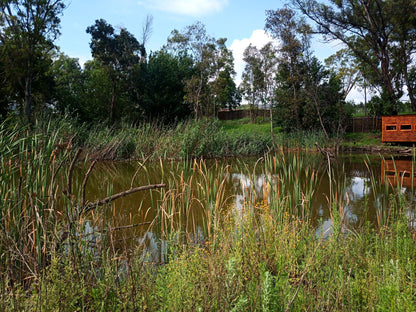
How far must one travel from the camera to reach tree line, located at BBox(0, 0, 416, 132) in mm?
16234

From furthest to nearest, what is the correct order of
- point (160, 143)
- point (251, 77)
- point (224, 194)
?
point (251, 77), point (160, 143), point (224, 194)

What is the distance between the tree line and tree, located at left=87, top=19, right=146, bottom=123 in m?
0.07

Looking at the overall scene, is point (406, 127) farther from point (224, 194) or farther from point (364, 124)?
point (224, 194)

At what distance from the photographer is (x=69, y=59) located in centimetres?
4041

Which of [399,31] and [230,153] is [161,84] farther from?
[399,31]

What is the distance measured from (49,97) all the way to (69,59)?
22.8 m

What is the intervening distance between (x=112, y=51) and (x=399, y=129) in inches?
764

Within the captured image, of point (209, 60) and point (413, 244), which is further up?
point (209, 60)

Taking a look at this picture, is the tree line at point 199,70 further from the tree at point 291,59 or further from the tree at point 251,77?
the tree at point 251,77

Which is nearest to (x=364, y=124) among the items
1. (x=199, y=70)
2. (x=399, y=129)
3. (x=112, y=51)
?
(x=399, y=129)

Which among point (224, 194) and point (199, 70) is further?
point (199, 70)

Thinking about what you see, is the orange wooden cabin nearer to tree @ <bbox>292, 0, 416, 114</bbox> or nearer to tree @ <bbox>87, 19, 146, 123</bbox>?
tree @ <bbox>292, 0, 416, 114</bbox>

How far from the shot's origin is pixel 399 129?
57.2 feet

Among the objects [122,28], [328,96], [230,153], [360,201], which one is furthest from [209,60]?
[360,201]
